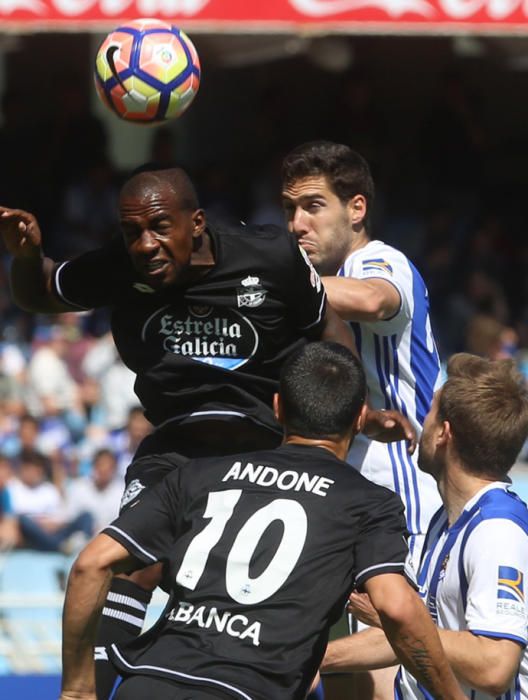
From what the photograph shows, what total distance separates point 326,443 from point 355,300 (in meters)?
1.06

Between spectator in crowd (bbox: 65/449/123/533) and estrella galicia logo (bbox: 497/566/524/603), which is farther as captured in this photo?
spectator in crowd (bbox: 65/449/123/533)

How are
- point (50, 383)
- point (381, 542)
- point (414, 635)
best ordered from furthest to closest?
1. point (50, 383)
2. point (381, 542)
3. point (414, 635)

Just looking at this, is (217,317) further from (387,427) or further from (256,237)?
(387,427)

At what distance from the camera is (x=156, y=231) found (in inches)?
163

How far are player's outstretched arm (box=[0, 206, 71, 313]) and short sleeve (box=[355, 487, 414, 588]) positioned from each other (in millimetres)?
1508

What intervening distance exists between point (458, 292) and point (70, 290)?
8340 millimetres

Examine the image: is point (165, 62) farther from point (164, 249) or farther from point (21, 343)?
point (21, 343)

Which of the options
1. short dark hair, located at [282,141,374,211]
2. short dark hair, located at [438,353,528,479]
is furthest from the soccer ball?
short dark hair, located at [438,353,528,479]

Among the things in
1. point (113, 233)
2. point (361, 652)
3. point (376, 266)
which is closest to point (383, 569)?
point (361, 652)

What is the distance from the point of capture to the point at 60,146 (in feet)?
42.8

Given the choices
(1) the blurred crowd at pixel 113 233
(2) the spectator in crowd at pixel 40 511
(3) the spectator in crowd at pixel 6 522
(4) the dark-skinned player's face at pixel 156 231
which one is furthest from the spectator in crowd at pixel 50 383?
(4) the dark-skinned player's face at pixel 156 231

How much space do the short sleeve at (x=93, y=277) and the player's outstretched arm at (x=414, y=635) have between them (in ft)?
5.00

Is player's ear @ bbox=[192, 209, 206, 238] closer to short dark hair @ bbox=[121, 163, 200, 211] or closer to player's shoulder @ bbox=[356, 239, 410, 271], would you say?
short dark hair @ bbox=[121, 163, 200, 211]

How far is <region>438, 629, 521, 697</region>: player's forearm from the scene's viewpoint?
11.8 feet
